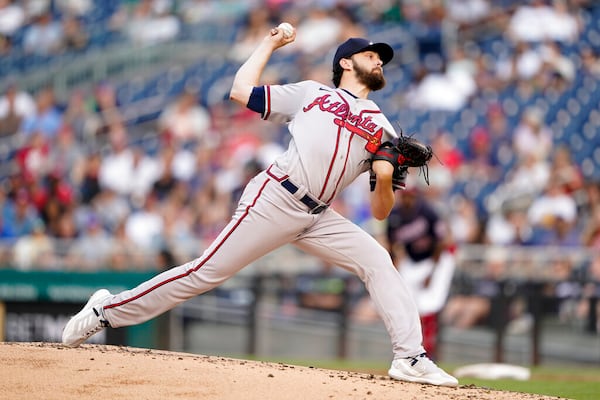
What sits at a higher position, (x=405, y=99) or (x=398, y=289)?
(x=405, y=99)

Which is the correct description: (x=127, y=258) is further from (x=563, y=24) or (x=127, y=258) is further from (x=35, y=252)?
(x=563, y=24)

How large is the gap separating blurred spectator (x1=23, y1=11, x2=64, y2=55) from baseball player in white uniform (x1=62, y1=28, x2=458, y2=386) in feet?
43.2

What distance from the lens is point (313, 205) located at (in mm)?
6176

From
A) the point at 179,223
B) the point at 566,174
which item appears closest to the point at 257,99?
the point at 179,223

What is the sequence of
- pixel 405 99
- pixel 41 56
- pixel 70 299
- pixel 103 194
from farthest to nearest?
pixel 41 56, pixel 405 99, pixel 103 194, pixel 70 299

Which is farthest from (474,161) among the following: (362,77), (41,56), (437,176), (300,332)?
(362,77)

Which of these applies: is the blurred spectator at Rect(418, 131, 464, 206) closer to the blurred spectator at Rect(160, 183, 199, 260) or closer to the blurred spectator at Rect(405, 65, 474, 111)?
the blurred spectator at Rect(405, 65, 474, 111)

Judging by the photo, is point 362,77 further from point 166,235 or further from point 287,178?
point 166,235

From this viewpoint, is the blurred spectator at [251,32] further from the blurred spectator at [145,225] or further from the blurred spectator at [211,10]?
the blurred spectator at [145,225]

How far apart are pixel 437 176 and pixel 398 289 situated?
8.17 metres

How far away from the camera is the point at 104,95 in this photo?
1727 centimetres

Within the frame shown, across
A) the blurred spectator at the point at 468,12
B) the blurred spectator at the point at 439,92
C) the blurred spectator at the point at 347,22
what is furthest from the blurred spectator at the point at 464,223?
the blurred spectator at the point at 468,12

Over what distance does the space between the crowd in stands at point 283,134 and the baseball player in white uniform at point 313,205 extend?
19.9 feet

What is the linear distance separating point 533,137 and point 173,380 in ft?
32.7
